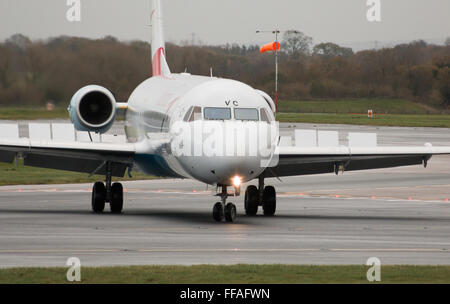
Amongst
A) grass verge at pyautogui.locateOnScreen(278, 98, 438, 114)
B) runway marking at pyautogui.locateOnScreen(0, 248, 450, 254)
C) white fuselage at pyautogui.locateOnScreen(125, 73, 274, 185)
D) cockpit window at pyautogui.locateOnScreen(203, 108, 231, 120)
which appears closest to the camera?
runway marking at pyautogui.locateOnScreen(0, 248, 450, 254)

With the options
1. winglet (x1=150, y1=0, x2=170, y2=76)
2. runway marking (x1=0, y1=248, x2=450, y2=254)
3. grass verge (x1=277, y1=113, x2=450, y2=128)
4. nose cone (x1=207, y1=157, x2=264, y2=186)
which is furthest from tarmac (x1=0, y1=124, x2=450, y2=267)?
grass verge (x1=277, y1=113, x2=450, y2=128)

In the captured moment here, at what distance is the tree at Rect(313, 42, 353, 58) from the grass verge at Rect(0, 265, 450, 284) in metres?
79.8

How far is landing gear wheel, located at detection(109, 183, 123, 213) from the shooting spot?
2841 centimetres

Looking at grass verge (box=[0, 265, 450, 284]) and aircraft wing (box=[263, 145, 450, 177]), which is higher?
aircraft wing (box=[263, 145, 450, 177])

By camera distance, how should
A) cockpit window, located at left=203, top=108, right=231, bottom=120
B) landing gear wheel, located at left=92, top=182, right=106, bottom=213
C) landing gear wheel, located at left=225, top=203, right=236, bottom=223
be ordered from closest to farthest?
cockpit window, located at left=203, top=108, right=231, bottom=120, landing gear wheel, located at left=225, top=203, right=236, bottom=223, landing gear wheel, located at left=92, top=182, right=106, bottom=213

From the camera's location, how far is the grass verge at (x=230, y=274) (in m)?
14.8

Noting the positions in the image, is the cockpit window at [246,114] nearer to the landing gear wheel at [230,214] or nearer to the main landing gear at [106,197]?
the landing gear wheel at [230,214]

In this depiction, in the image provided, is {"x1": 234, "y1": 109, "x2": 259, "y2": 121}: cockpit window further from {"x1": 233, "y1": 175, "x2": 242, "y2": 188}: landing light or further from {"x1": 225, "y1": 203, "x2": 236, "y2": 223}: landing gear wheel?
{"x1": 225, "y1": 203, "x2": 236, "y2": 223}: landing gear wheel

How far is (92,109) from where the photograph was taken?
29812mm

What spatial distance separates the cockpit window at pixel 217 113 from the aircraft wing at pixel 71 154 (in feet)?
14.7

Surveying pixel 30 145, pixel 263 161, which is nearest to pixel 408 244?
pixel 263 161

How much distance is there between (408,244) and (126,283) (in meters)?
7.93

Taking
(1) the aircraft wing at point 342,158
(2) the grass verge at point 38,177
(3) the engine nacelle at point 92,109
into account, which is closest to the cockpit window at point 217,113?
(1) the aircraft wing at point 342,158
